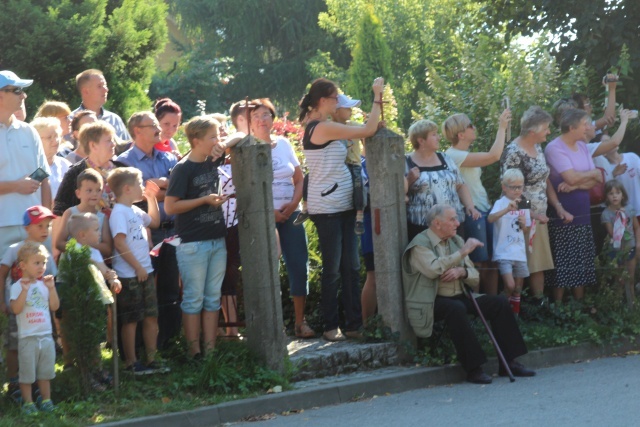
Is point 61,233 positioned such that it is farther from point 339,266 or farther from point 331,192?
point 339,266

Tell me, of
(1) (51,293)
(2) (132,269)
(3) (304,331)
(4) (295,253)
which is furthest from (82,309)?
(3) (304,331)

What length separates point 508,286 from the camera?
443 inches

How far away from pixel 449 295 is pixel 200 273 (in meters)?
2.21

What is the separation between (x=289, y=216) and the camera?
10406 millimetres

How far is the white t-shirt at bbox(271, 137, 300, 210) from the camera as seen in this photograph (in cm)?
1048

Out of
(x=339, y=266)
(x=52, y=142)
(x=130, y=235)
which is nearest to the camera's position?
(x=130, y=235)

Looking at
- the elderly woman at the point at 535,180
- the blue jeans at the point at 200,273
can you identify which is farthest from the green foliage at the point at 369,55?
the blue jeans at the point at 200,273

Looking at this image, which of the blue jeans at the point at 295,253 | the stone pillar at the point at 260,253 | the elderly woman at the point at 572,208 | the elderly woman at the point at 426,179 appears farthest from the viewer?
the elderly woman at the point at 572,208

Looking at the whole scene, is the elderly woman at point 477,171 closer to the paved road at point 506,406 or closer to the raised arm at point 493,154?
the raised arm at point 493,154

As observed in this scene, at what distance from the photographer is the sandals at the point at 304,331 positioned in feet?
34.4

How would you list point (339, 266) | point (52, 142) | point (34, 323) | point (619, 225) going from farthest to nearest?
point (619, 225) < point (339, 266) < point (52, 142) < point (34, 323)

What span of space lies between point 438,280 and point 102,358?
292 centimetres

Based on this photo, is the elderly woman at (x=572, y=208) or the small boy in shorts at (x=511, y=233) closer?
the small boy in shorts at (x=511, y=233)

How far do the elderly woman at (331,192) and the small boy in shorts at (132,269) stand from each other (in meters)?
1.73
